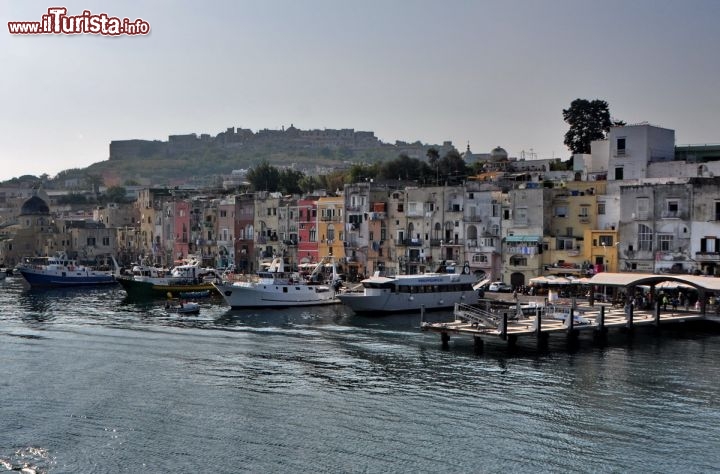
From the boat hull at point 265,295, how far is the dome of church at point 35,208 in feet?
275

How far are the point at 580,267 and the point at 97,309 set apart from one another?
42181 millimetres

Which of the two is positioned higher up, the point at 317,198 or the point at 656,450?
the point at 317,198

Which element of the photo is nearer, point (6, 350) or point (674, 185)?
point (6, 350)

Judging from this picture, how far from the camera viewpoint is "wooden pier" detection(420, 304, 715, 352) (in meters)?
52.8

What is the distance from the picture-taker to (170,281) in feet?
302

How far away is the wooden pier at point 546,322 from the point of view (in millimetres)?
52750

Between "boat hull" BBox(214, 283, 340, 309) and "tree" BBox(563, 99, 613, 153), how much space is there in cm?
5051

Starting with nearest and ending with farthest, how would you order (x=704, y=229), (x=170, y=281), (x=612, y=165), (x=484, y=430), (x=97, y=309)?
(x=484, y=430) < (x=704, y=229) < (x=97, y=309) < (x=612, y=165) < (x=170, y=281)

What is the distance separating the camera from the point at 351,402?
38.8 metres

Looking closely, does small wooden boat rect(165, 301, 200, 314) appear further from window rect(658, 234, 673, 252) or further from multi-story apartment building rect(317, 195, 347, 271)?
window rect(658, 234, 673, 252)

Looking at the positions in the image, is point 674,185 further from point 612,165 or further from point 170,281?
point 170,281

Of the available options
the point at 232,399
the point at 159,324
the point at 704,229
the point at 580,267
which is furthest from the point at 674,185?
the point at 232,399

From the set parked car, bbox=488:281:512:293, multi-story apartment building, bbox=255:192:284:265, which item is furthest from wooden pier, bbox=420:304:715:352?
multi-story apartment building, bbox=255:192:284:265

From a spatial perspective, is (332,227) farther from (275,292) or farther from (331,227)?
(275,292)
